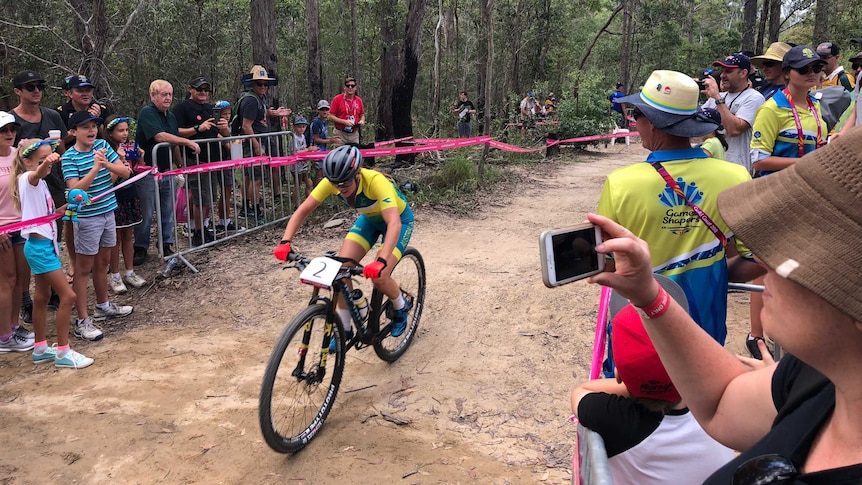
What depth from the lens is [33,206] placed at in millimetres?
4668

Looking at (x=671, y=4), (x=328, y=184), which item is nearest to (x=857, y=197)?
(x=328, y=184)

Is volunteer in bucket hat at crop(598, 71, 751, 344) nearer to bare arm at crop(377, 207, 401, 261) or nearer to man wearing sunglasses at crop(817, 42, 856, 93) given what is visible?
bare arm at crop(377, 207, 401, 261)

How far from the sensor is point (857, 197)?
0.88m

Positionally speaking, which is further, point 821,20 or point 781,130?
point 821,20

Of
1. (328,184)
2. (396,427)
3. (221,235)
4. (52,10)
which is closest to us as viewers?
(396,427)

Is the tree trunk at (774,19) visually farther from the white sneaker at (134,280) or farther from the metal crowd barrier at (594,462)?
the metal crowd barrier at (594,462)

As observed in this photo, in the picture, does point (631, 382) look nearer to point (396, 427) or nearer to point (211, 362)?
point (396, 427)

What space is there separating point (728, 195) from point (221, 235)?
718 cm

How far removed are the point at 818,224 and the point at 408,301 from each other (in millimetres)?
4053

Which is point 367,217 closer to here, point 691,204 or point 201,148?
point 691,204

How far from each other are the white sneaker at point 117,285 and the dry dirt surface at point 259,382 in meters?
0.18

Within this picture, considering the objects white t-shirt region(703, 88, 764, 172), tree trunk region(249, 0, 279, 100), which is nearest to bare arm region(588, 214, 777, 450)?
white t-shirt region(703, 88, 764, 172)

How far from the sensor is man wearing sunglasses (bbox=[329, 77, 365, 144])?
10.7 meters

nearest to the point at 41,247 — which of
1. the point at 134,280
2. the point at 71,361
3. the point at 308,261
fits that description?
the point at 71,361
